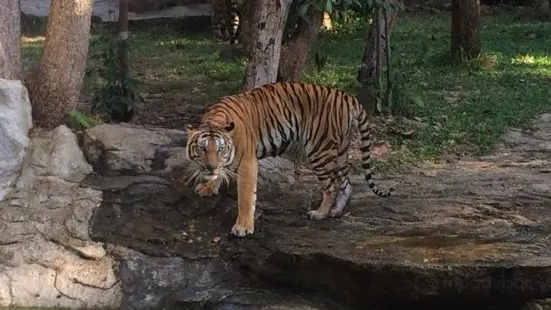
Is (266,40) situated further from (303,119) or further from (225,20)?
(225,20)

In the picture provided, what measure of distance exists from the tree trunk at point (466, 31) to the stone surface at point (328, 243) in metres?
5.28

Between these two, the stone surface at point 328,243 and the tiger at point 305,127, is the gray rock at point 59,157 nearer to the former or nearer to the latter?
the stone surface at point 328,243

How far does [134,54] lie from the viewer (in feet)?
39.2

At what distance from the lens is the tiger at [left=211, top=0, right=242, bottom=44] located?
13508mm

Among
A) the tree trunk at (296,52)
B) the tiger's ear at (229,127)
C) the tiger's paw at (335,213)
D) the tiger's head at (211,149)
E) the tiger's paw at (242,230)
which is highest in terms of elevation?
the tree trunk at (296,52)

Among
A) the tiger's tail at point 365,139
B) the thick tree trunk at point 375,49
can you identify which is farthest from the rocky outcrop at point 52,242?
the thick tree trunk at point 375,49

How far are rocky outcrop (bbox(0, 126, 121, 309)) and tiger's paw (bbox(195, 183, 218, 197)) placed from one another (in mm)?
667

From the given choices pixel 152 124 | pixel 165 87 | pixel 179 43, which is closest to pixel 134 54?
pixel 179 43

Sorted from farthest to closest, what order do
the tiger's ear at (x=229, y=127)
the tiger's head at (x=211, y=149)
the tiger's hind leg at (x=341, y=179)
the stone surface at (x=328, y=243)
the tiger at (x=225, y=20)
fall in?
the tiger at (x=225, y=20)
the tiger's hind leg at (x=341, y=179)
the tiger's ear at (x=229, y=127)
the tiger's head at (x=211, y=149)
the stone surface at (x=328, y=243)

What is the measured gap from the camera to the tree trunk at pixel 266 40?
22.2 feet

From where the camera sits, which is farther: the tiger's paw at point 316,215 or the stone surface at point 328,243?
the tiger's paw at point 316,215

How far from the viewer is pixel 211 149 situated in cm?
488

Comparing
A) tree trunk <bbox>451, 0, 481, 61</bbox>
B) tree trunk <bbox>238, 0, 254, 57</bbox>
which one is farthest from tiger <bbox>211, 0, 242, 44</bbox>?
tree trunk <bbox>451, 0, 481, 61</bbox>

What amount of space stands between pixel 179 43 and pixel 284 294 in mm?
8945
